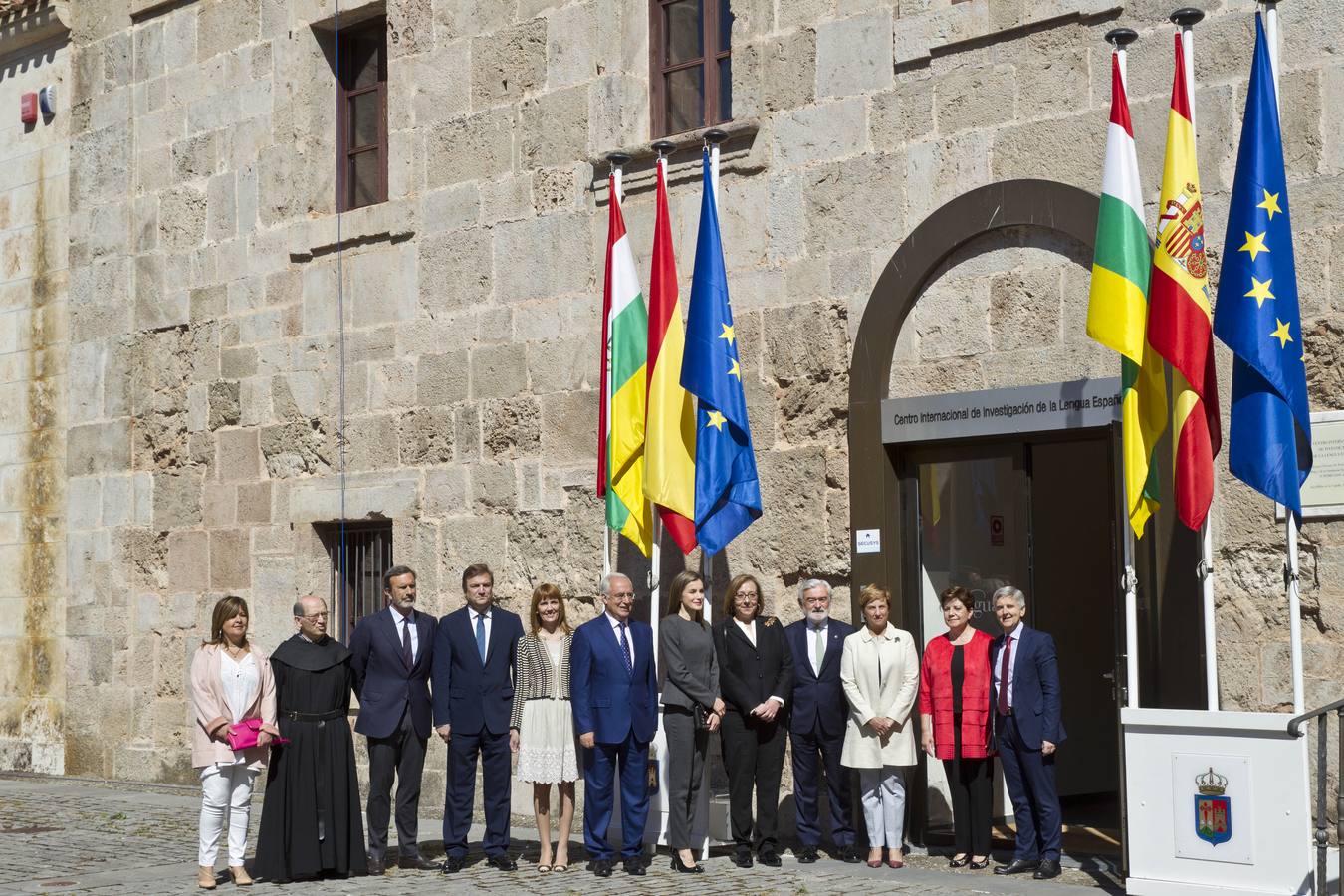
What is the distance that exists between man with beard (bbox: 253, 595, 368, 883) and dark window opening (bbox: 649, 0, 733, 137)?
407cm

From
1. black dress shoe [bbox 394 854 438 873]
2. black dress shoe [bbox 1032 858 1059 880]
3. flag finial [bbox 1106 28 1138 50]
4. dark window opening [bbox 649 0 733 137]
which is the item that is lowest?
black dress shoe [bbox 394 854 438 873]

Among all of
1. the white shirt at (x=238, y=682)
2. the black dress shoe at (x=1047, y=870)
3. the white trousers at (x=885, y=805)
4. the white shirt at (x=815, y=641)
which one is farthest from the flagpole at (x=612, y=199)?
the black dress shoe at (x=1047, y=870)

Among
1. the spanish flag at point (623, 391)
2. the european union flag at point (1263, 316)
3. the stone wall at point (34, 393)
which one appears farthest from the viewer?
the stone wall at point (34, 393)

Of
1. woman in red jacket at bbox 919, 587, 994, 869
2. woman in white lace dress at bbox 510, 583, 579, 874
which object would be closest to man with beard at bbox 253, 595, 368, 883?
woman in white lace dress at bbox 510, 583, 579, 874

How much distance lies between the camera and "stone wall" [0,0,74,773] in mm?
15297

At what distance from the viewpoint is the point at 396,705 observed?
32.4 feet

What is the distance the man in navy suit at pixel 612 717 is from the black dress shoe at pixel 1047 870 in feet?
6.84

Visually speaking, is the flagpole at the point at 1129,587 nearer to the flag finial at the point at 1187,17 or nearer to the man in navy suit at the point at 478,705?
the flag finial at the point at 1187,17

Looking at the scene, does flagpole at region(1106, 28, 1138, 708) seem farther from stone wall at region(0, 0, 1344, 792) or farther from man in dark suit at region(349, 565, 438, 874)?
man in dark suit at region(349, 565, 438, 874)

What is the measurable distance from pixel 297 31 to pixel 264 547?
3.97 meters

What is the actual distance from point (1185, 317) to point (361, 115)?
758cm

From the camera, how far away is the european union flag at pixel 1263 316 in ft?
26.0

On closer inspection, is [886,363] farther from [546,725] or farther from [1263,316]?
[546,725]

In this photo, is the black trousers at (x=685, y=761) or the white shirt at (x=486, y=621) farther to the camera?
the white shirt at (x=486, y=621)
